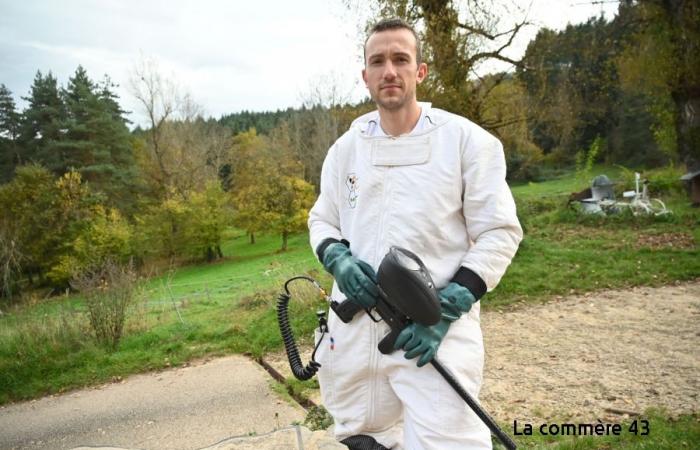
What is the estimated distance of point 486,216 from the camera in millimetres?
1908

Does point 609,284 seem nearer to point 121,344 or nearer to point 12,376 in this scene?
point 121,344

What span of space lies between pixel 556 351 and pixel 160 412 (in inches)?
156

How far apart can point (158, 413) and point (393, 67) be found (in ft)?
12.5

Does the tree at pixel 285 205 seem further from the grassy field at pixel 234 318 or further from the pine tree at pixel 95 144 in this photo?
the grassy field at pixel 234 318

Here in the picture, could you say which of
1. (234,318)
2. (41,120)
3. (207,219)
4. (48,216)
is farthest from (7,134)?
(234,318)

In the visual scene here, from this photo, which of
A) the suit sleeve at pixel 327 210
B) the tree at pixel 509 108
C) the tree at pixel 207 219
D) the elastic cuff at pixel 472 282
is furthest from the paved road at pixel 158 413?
the tree at pixel 207 219

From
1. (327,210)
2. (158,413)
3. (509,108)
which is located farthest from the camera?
(509,108)

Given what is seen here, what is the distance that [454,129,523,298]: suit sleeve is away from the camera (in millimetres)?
1890

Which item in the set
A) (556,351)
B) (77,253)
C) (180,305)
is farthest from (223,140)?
Result: (556,351)

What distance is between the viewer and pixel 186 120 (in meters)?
39.3

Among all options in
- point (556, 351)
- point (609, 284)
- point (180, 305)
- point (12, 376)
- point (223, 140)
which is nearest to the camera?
point (556, 351)

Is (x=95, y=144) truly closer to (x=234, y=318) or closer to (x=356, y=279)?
(x=234, y=318)

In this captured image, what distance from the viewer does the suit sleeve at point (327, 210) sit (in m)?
2.32

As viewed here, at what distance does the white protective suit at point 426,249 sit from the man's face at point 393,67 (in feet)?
0.48
